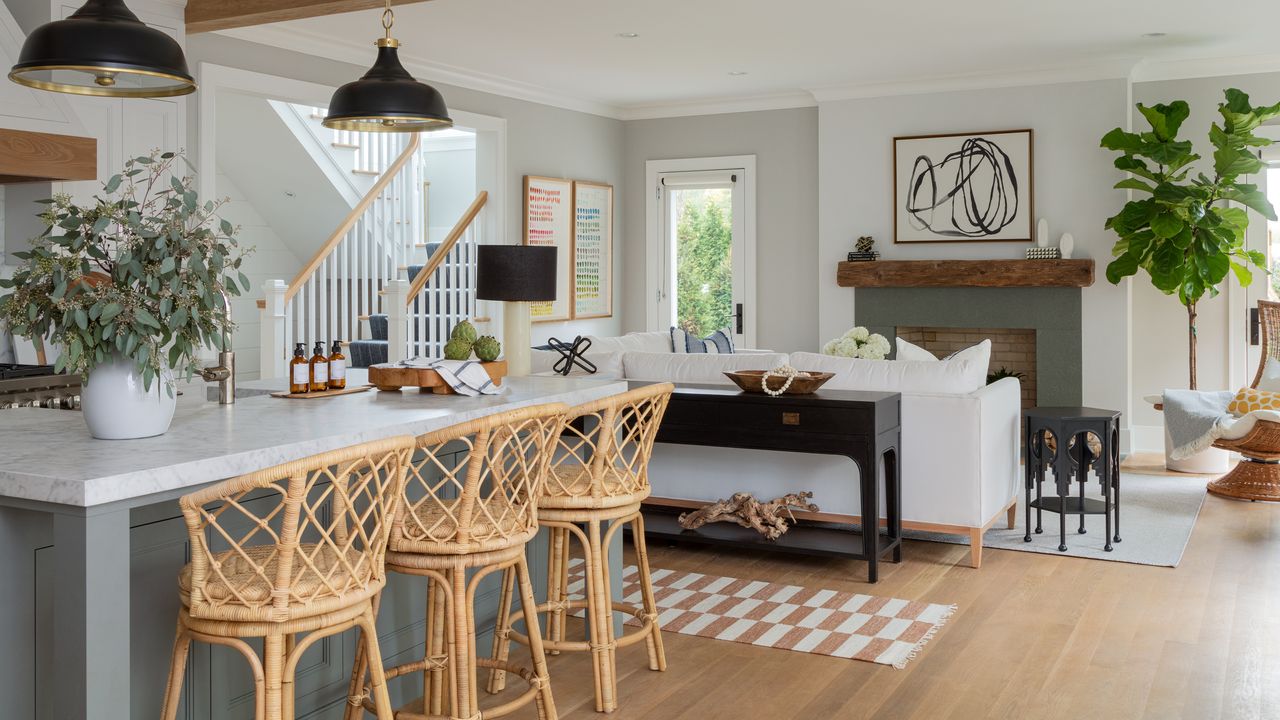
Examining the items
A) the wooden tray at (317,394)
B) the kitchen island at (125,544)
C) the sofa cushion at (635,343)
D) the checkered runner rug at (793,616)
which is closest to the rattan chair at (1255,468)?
the checkered runner rug at (793,616)

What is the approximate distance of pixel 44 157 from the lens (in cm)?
466

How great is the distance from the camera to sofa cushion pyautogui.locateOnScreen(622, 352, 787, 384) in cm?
509

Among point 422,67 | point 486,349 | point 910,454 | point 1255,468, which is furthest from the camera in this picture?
point 422,67

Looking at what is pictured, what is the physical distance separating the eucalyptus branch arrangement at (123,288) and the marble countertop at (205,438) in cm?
17

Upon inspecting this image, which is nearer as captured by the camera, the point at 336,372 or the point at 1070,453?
the point at 336,372

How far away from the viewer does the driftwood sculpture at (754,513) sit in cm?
477

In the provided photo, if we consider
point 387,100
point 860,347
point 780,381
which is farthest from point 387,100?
point 860,347

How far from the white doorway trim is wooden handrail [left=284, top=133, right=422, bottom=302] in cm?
206

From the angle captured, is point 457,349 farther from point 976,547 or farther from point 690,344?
point 690,344

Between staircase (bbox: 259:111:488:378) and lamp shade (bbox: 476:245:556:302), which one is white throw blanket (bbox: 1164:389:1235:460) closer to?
lamp shade (bbox: 476:245:556:302)

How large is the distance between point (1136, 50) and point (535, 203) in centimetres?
412

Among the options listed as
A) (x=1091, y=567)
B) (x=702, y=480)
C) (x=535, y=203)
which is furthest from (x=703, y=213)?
(x=1091, y=567)

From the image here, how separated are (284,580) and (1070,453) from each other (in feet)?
13.2

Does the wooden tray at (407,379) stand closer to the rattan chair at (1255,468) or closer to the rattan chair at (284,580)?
the rattan chair at (284,580)
